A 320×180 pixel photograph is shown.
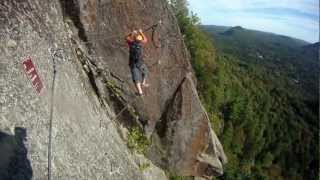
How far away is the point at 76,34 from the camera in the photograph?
16766 millimetres

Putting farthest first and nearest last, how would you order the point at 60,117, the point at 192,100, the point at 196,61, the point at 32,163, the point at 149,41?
the point at 196,61 → the point at 192,100 → the point at 149,41 → the point at 60,117 → the point at 32,163

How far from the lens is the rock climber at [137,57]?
16.6 metres

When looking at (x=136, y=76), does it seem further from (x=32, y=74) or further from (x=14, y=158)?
(x=14, y=158)

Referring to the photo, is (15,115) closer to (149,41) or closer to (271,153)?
(149,41)

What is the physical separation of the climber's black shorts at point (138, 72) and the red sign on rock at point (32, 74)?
5.26 metres

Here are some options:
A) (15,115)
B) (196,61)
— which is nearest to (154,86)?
(15,115)

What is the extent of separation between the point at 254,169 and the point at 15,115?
10060 centimetres

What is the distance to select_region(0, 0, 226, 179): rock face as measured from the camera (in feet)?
37.0

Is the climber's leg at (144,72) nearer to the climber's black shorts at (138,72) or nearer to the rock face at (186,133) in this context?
the climber's black shorts at (138,72)

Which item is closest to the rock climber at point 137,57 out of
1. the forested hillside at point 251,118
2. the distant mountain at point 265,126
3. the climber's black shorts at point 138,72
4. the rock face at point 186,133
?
the climber's black shorts at point 138,72

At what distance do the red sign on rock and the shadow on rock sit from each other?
158cm

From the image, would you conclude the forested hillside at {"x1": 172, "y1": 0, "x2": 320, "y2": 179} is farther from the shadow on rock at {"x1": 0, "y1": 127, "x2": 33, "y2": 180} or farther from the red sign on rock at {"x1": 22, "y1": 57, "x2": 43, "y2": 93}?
the shadow on rock at {"x1": 0, "y1": 127, "x2": 33, "y2": 180}

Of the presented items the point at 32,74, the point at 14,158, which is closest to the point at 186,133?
→ the point at 32,74

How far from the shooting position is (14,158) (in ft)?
33.6
